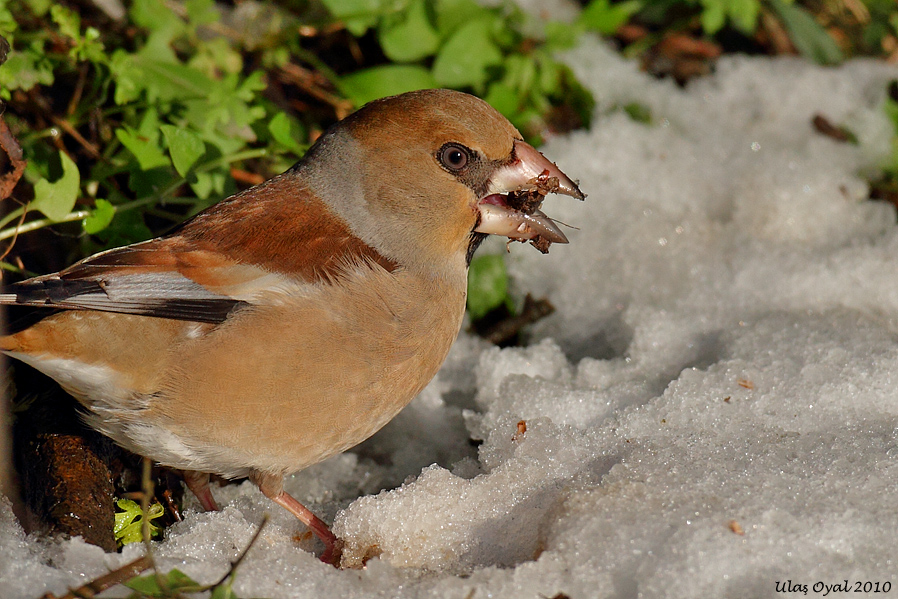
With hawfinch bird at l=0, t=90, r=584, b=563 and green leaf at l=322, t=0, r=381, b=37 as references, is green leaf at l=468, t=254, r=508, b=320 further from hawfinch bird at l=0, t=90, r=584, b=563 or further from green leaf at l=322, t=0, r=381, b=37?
green leaf at l=322, t=0, r=381, b=37

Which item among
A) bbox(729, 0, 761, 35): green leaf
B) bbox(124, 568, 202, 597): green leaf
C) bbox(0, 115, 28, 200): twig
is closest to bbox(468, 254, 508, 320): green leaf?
bbox(0, 115, 28, 200): twig

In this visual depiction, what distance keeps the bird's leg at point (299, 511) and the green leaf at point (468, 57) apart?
264cm

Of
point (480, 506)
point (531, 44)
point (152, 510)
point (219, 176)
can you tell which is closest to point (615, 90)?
point (531, 44)

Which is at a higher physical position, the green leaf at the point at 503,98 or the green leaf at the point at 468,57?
the green leaf at the point at 468,57

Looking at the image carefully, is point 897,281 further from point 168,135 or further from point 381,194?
point 168,135

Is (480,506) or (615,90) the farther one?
(615,90)

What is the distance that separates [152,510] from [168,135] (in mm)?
1535

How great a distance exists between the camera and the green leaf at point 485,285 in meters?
Answer: 4.49

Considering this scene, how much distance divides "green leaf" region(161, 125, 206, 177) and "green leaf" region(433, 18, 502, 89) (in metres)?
1.66

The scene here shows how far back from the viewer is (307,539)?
3252 mm

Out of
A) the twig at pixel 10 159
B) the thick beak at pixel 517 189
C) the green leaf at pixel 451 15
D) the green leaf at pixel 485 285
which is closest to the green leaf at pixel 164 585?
the thick beak at pixel 517 189

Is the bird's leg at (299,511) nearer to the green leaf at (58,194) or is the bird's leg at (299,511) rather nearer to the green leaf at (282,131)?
the green leaf at (58,194)

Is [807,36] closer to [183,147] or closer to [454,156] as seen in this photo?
[454,156]

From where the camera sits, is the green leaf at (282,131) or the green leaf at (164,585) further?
the green leaf at (282,131)
